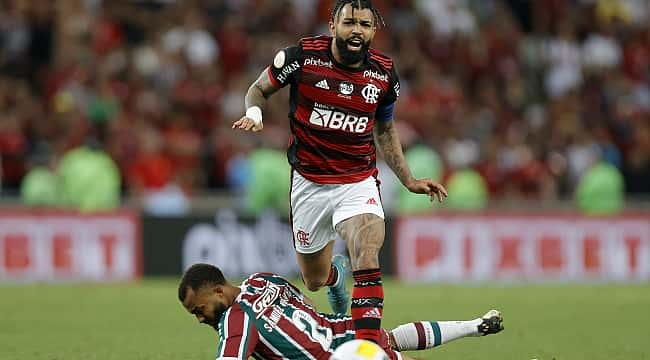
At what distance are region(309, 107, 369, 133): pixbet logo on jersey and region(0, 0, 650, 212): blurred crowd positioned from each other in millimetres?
9443

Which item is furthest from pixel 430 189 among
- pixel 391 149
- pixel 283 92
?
pixel 283 92

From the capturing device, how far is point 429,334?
25.5ft

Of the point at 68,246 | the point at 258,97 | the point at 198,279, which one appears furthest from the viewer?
the point at 68,246

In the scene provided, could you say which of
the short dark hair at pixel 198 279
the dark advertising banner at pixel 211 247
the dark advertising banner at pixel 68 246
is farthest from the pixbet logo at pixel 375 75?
the dark advertising banner at pixel 68 246

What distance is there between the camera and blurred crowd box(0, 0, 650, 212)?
18.4 m

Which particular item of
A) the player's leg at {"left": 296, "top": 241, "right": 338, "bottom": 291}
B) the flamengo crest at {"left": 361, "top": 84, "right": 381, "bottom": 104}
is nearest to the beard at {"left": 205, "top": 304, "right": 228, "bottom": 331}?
the player's leg at {"left": 296, "top": 241, "right": 338, "bottom": 291}

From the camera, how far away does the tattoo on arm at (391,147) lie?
28.7ft

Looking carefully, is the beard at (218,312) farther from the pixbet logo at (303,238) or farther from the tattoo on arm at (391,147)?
the tattoo on arm at (391,147)

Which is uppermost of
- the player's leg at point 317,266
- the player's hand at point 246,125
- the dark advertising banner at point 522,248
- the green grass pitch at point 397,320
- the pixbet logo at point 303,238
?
the player's hand at point 246,125

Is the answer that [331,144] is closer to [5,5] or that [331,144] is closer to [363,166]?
[363,166]

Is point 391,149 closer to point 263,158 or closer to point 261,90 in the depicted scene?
point 261,90

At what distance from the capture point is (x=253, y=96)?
834 centimetres

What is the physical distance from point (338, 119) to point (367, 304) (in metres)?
1.42

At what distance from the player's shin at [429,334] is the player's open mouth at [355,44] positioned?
1807mm
